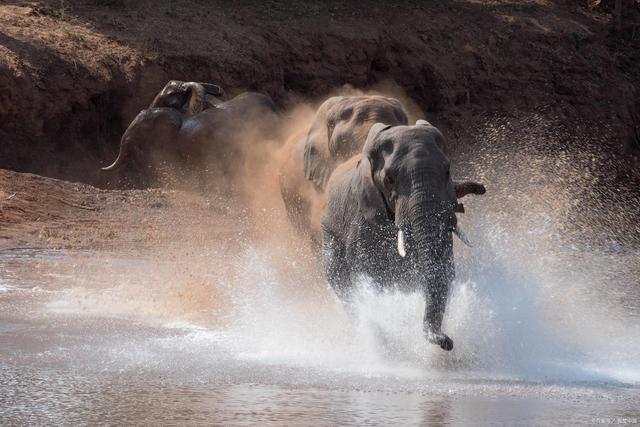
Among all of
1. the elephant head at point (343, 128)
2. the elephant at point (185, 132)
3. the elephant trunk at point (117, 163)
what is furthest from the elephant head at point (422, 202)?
the elephant trunk at point (117, 163)

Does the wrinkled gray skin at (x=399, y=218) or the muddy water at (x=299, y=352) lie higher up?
the wrinkled gray skin at (x=399, y=218)

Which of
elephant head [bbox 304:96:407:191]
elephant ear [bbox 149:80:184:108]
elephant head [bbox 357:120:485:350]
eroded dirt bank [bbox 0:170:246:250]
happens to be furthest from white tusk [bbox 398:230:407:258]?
elephant ear [bbox 149:80:184:108]

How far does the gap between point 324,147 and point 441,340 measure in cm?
348

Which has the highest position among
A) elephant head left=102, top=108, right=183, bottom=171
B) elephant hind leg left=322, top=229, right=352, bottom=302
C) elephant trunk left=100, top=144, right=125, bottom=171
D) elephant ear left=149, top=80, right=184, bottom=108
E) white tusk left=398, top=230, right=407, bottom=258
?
white tusk left=398, top=230, right=407, bottom=258

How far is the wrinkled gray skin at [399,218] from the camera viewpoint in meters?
8.39

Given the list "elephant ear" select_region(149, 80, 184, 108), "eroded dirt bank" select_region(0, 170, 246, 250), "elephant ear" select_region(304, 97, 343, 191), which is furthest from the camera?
"elephant ear" select_region(149, 80, 184, 108)

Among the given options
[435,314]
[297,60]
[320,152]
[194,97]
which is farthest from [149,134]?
[435,314]

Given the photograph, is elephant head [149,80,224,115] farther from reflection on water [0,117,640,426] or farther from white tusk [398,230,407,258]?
white tusk [398,230,407,258]

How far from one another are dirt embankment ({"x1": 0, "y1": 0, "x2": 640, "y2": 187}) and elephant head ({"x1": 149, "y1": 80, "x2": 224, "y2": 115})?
106 centimetres

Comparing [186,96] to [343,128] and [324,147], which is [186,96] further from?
[343,128]

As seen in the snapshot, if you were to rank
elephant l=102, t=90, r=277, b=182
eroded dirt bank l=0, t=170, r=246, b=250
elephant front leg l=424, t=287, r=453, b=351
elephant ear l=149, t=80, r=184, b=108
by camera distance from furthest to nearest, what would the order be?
elephant ear l=149, t=80, r=184, b=108 < elephant l=102, t=90, r=277, b=182 < eroded dirt bank l=0, t=170, r=246, b=250 < elephant front leg l=424, t=287, r=453, b=351

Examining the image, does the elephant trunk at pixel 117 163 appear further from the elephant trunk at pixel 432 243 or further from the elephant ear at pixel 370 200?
the elephant trunk at pixel 432 243

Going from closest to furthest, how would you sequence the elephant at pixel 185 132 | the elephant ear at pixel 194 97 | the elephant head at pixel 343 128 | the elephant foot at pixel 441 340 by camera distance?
the elephant foot at pixel 441 340, the elephant head at pixel 343 128, the elephant at pixel 185 132, the elephant ear at pixel 194 97

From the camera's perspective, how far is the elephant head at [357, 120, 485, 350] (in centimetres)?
837
